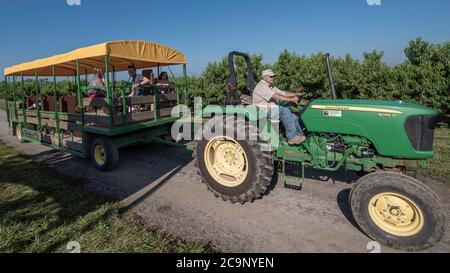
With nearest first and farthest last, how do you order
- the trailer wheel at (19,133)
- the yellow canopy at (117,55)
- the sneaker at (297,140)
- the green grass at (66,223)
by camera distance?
the green grass at (66,223) < the sneaker at (297,140) < the yellow canopy at (117,55) < the trailer wheel at (19,133)

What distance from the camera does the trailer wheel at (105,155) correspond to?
5496 millimetres

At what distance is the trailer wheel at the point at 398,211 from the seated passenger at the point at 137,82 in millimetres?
5092

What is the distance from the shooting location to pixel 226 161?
4.32 metres

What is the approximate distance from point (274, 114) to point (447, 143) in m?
5.27

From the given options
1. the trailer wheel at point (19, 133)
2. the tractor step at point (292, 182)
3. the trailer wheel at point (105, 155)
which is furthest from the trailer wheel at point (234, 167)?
the trailer wheel at point (19, 133)

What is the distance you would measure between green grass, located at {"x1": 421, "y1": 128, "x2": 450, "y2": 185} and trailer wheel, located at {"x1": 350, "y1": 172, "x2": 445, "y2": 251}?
2.16 metres

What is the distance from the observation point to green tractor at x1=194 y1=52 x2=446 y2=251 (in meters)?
2.89

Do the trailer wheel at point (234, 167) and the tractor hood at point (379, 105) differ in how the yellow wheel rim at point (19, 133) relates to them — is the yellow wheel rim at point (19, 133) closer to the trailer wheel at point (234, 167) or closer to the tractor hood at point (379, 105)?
the trailer wheel at point (234, 167)

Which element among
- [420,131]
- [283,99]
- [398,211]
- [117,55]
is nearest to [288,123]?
[283,99]
